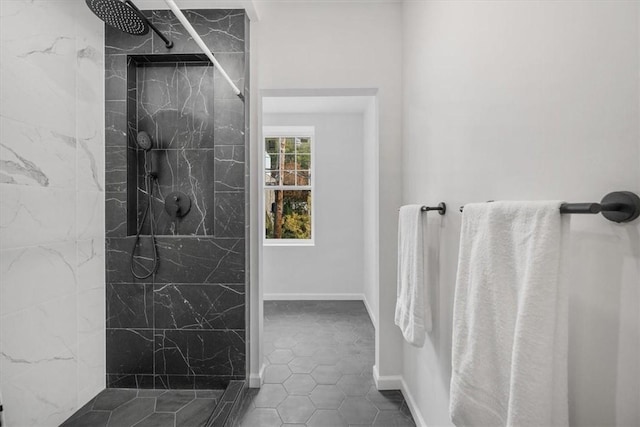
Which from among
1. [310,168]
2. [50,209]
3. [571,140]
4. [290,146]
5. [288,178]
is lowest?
[50,209]

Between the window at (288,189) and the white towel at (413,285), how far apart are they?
275 cm

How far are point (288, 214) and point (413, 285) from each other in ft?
10.0

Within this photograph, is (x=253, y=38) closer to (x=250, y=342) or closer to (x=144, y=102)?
(x=144, y=102)

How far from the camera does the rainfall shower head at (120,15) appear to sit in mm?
1399

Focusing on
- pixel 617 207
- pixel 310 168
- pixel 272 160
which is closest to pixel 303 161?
pixel 310 168

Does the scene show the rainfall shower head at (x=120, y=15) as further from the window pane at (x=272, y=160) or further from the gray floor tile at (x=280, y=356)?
the window pane at (x=272, y=160)

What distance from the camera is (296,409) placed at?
185cm

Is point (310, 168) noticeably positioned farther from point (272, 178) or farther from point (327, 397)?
point (327, 397)

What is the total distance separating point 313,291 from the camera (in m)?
4.14

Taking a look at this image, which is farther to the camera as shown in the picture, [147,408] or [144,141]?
[144,141]

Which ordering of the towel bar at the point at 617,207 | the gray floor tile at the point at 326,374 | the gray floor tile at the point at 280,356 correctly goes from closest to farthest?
the towel bar at the point at 617,207
the gray floor tile at the point at 326,374
the gray floor tile at the point at 280,356

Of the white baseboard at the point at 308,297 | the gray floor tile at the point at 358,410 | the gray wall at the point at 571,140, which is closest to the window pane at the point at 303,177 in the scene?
the white baseboard at the point at 308,297

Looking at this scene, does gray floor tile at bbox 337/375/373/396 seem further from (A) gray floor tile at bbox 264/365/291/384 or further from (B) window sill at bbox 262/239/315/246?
(B) window sill at bbox 262/239/315/246

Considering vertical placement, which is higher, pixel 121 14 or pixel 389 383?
pixel 121 14
